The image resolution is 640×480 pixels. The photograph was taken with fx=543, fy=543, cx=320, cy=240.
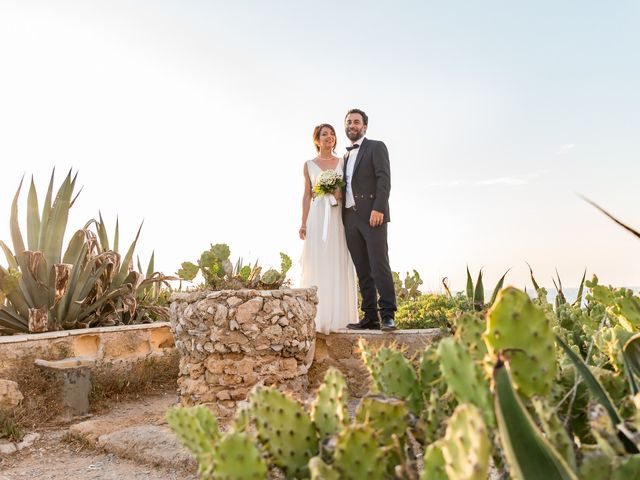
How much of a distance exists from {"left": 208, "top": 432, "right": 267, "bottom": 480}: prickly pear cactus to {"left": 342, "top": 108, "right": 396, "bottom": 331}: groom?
177 inches

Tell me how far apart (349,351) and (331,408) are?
15.1 ft

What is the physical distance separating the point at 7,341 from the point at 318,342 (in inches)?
114

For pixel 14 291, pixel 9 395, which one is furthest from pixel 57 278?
pixel 9 395

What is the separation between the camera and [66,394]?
4.86m

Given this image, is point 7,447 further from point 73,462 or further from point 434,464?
point 434,464

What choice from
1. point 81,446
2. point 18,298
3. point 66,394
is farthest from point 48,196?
point 81,446

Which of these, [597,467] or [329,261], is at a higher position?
[329,261]

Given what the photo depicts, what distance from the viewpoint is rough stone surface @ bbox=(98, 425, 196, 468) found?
356 centimetres

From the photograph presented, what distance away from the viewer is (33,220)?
231 inches

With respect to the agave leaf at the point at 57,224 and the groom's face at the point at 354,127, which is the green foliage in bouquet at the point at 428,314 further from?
the agave leaf at the point at 57,224

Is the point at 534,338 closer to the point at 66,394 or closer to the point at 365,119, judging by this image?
the point at 66,394

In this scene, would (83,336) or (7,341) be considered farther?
(83,336)

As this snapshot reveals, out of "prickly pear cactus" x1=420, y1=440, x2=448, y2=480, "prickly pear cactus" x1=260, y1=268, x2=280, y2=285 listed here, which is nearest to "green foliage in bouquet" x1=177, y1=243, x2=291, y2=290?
"prickly pear cactus" x1=260, y1=268, x2=280, y2=285

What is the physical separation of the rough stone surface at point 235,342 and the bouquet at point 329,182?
54.2 inches
